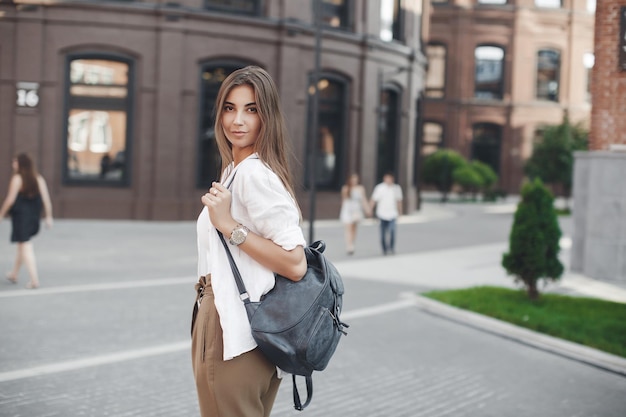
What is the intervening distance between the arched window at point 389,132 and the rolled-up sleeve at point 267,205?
25314mm

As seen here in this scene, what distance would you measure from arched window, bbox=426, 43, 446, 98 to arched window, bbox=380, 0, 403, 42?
19.2 m

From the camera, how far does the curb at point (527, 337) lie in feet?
25.0

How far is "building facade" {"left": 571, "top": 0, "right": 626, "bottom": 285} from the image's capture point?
13242 mm

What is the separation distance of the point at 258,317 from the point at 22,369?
15.0 ft

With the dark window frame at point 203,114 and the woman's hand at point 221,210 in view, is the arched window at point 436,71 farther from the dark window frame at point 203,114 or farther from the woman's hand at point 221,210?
the woman's hand at point 221,210

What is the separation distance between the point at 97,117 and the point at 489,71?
1216 inches

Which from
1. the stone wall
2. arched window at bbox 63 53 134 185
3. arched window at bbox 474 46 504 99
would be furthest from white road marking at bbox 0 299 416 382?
arched window at bbox 474 46 504 99

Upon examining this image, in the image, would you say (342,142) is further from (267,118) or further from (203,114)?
(267,118)

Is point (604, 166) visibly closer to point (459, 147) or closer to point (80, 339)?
point (80, 339)

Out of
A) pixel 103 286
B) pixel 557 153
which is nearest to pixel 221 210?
pixel 103 286

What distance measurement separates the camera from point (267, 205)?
2795 mm

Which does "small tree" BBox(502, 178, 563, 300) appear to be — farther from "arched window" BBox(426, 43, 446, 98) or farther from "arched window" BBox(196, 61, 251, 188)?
"arched window" BBox(426, 43, 446, 98)

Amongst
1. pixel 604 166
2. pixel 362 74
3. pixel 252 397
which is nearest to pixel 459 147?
pixel 362 74

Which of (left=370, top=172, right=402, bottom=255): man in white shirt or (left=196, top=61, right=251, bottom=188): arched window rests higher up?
(left=196, top=61, right=251, bottom=188): arched window
